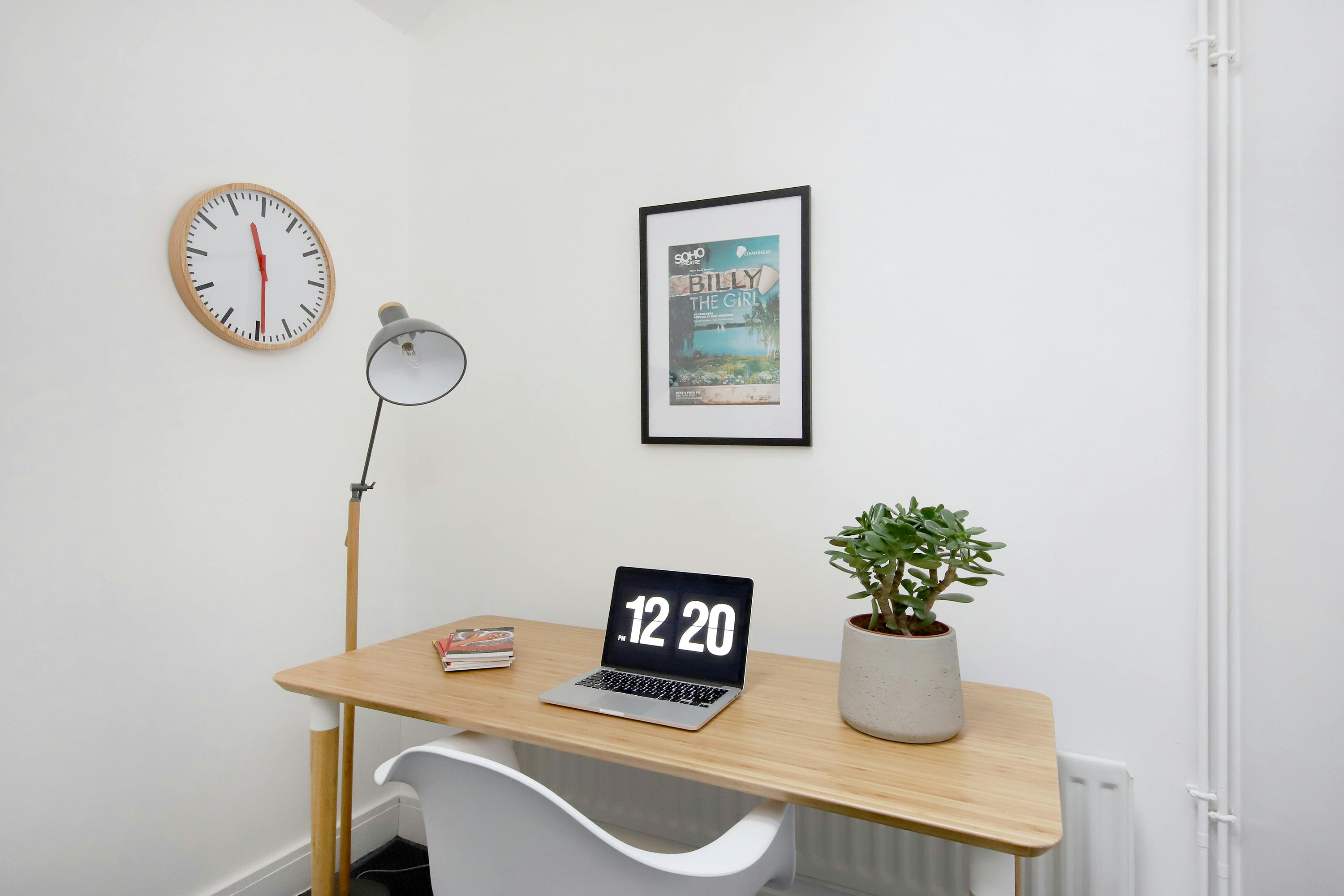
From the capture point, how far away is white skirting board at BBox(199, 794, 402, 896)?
185cm

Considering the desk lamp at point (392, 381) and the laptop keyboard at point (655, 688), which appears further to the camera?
the desk lamp at point (392, 381)

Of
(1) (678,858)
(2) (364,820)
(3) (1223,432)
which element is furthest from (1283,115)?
(2) (364,820)

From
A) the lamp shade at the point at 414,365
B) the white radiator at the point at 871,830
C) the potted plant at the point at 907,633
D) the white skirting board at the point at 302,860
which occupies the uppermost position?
the lamp shade at the point at 414,365

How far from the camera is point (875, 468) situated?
5.62 ft

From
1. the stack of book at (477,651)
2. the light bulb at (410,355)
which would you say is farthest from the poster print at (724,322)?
the stack of book at (477,651)

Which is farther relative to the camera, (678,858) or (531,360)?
(531,360)

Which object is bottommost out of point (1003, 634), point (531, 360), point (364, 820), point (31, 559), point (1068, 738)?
point (364, 820)

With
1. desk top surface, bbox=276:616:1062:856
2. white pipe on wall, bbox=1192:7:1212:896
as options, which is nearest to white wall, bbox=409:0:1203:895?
white pipe on wall, bbox=1192:7:1212:896

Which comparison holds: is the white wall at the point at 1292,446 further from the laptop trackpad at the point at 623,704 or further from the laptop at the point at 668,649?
the laptop trackpad at the point at 623,704

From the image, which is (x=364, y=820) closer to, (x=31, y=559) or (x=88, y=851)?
(x=88, y=851)

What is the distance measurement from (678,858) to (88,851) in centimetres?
143

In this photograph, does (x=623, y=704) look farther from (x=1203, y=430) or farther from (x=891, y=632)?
(x=1203, y=430)

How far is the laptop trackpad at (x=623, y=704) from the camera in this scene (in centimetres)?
130

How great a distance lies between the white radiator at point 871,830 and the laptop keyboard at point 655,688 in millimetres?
405
